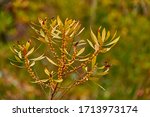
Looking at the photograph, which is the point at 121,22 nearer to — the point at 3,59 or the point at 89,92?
the point at 89,92

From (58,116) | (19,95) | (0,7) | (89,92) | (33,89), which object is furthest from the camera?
(89,92)

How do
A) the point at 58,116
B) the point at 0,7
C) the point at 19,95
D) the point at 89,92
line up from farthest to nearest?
the point at 89,92, the point at 19,95, the point at 0,7, the point at 58,116

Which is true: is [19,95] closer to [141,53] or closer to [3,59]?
[3,59]

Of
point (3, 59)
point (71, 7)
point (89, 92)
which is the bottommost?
point (89, 92)

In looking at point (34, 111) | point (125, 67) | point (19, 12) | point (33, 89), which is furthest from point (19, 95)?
point (34, 111)

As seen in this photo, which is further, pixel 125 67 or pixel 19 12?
pixel 125 67

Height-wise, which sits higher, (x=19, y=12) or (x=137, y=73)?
(x=19, y=12)

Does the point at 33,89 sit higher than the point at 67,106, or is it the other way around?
the point at 67,106

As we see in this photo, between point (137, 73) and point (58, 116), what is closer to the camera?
point (58, 116)

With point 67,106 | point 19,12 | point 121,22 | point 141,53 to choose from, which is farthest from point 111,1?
point 67,106
